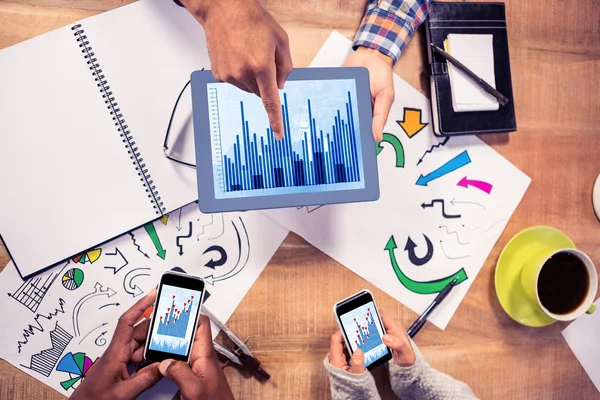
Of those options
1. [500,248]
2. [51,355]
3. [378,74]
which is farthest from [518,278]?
[51,355]

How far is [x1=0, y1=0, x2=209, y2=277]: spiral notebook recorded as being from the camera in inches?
27.2

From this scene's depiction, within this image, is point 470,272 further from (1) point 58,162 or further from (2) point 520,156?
(1) point 58,162

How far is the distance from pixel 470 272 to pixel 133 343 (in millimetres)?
551

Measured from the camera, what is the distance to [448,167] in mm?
787

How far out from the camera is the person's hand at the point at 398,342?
71 cm

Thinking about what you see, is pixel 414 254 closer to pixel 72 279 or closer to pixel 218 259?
pixel 218 259

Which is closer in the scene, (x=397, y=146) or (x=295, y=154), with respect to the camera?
(x=295, y=154)

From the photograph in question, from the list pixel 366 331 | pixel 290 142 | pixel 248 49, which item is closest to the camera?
pixel 248 49

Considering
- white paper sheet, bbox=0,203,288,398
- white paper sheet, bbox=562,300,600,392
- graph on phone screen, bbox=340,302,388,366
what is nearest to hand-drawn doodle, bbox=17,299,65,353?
white paper sheet, bbox=0,203,288,398

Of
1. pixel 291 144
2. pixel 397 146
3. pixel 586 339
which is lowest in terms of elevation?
pixel 586 339

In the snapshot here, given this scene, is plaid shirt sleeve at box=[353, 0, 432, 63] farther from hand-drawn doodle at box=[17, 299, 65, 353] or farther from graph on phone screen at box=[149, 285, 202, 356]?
hand-drawn doodle at box=[17, 299, 65, 353]

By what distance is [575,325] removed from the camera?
819 millimetres

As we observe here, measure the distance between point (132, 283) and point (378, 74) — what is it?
1.63ft

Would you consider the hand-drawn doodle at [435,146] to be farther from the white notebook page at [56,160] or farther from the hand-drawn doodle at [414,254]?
the white notebook page at [56,160]
